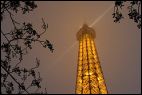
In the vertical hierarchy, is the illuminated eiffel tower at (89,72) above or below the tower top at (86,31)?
below

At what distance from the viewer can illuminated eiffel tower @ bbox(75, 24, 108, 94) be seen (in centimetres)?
3594

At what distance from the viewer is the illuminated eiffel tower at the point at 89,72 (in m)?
35.9

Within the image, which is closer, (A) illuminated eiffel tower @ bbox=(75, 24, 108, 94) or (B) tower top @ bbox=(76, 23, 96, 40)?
(A) illuminated eiffel tower @ bbox=(75, 24, 108, 94)

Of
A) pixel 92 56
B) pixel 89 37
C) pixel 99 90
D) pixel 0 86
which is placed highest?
pixel 89 37

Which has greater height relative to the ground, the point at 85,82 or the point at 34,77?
the point at 85,82

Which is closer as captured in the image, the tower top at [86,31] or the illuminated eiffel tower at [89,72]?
the illuminated eiffel tower at [89,72]

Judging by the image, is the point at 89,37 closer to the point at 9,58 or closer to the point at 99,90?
the point at 99,90

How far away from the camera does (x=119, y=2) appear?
676cm

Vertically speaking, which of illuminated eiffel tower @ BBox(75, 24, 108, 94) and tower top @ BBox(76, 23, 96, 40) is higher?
tower top @ BBox(76, 23, 96, 40)

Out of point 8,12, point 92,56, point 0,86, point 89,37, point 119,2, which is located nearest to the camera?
point 0,86

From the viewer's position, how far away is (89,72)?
1489 inches

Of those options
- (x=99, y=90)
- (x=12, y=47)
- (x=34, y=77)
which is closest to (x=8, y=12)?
(x=12, y=47)

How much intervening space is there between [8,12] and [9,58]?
0.81m

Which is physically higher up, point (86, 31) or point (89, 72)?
point (86, 31)
